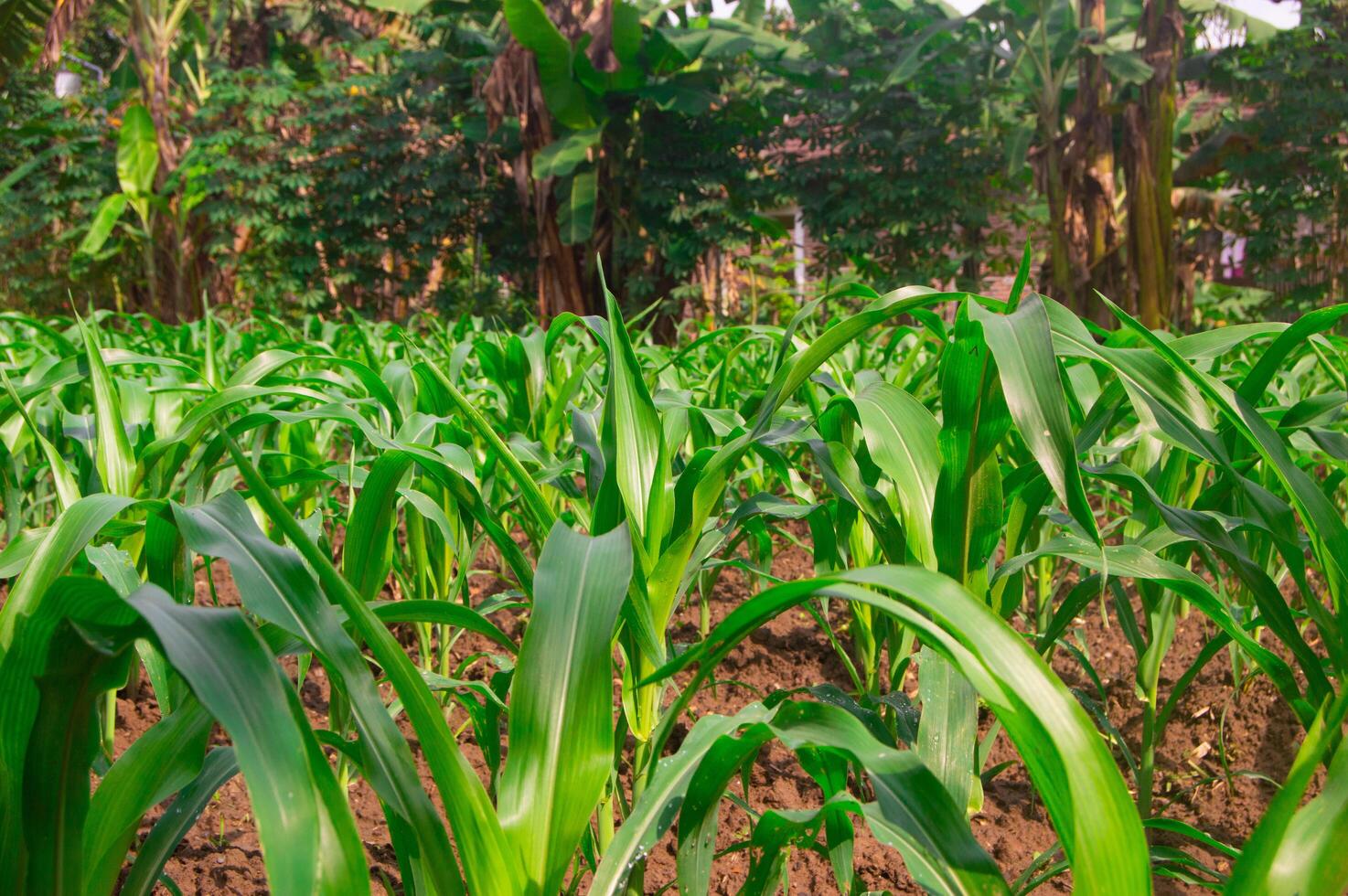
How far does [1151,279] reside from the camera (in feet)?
20.0

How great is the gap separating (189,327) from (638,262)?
6231mm

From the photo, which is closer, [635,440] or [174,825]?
[174,825]

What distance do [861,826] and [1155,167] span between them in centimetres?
615

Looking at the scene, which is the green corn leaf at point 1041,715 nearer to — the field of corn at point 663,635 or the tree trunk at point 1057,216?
the field of corn at point 663,635

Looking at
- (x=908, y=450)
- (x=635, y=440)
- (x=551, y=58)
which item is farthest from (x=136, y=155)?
(x=908, y=450)

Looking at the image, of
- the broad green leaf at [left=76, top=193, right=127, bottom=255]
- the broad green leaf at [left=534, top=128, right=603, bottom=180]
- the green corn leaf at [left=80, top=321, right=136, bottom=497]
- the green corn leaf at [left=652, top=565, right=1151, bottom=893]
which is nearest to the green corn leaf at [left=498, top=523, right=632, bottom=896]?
the green corn leaf at [left=652, top=565, right=1151, bottom=893]

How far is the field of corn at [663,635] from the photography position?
18.1 inches

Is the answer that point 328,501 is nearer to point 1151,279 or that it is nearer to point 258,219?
point 1151,279

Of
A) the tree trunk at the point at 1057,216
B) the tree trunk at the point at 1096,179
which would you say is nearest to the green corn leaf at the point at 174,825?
the tree trunk at the point at 1096,179

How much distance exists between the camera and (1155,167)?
6133mm

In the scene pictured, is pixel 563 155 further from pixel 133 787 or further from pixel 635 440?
pixel 133 787

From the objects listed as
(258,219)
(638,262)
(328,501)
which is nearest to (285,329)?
(328,501)

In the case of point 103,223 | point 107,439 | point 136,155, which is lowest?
point 107,439

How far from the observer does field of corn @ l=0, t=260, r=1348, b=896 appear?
460 mm
